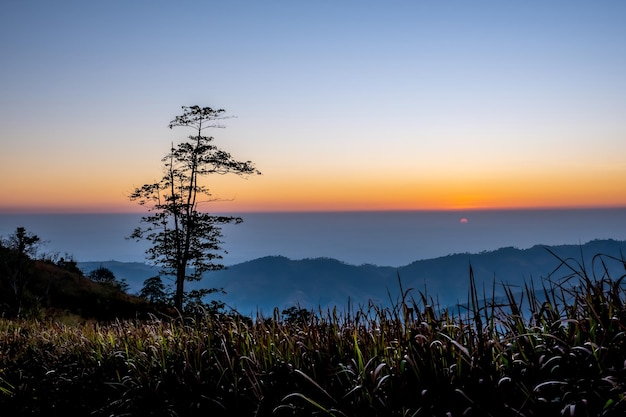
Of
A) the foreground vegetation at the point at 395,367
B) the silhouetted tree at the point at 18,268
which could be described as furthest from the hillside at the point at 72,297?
the foreground vegetation at the point at 395,367

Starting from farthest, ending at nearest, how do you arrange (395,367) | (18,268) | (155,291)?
1. (155,291)
2. (18,268)
3. (395,367)

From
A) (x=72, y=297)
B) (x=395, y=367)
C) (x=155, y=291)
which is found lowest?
(x=155, y=291)

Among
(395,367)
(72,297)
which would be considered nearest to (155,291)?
(72,297)

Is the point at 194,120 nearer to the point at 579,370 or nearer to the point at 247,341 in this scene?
the point at 247,341

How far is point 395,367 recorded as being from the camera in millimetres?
4180

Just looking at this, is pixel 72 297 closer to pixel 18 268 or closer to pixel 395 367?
pixel 18 268

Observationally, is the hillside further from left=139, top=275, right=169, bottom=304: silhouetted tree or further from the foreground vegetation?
the foreground vegetation

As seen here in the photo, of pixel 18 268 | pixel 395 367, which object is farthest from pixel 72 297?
pixel 395 367

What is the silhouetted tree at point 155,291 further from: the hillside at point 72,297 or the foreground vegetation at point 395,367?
the foreground vegetation at point 395,367

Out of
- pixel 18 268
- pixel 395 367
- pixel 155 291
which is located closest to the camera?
pixel 395 367

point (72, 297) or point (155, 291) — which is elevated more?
point (72, 297)

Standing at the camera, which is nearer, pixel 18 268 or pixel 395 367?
pixel 395 367

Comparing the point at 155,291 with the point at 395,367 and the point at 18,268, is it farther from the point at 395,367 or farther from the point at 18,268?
the point at 395,367

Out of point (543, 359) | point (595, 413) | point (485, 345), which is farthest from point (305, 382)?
point (595, 413)
